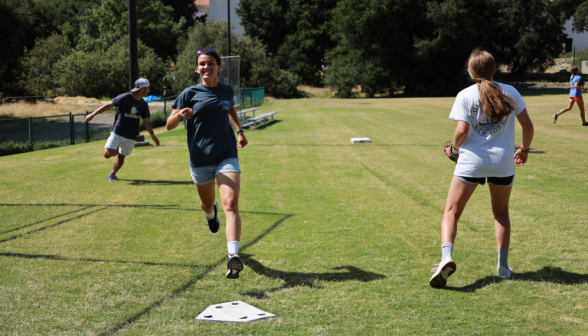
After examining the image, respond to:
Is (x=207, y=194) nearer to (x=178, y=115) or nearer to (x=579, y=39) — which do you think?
(x=178, y=115)

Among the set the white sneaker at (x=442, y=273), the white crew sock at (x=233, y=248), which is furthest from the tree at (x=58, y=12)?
the white sneaker at (x=442, y=273)

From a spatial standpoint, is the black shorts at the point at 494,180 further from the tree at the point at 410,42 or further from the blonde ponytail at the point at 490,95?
the tree at the point at 410,42

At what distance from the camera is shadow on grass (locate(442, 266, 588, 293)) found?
443 centimetres

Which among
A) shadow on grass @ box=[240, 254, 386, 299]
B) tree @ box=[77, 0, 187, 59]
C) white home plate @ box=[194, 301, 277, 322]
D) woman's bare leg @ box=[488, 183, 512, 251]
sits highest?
tree @ box=[77, 0, 187, 59]

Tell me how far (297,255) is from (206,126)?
167cm

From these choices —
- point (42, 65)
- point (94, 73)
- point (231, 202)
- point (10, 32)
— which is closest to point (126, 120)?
point (231, 202)

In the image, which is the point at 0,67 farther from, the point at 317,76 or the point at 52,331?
the point at 317,76

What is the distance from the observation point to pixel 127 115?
976cm

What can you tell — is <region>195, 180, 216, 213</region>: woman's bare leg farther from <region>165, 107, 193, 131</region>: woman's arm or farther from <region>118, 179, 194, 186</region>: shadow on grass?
<region>118, 179, 194, 186</region>: shadow on grass

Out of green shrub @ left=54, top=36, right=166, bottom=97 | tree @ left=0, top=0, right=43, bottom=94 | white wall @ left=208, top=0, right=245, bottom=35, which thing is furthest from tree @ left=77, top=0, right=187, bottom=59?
tree @ left=0, top=0, right=43, bottom=94

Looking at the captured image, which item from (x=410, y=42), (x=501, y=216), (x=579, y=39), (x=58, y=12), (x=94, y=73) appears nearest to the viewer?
(x=501, y=216)

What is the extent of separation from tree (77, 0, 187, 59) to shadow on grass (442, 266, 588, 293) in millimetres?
56140

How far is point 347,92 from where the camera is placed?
177 ft

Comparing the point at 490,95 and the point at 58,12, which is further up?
the point at 58,12
